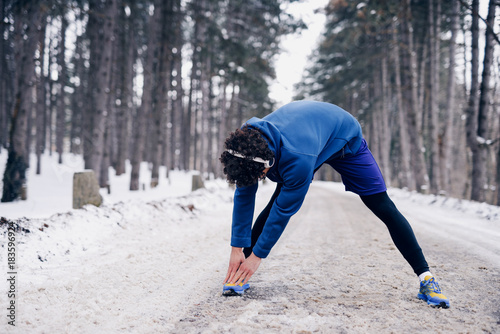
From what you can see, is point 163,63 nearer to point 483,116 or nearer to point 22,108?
point 22,108

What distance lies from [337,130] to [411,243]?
1041 millimetres

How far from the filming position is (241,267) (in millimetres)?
2326

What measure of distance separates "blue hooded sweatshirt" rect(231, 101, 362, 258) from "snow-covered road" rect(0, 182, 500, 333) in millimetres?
523

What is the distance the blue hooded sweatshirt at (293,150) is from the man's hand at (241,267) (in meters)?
0.07

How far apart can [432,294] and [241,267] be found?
1.38 metres

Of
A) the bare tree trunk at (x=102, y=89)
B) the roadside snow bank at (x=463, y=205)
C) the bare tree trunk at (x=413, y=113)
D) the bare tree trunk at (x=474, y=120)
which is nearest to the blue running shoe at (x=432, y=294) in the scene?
the roadside snow bank at (x=463, y=205)

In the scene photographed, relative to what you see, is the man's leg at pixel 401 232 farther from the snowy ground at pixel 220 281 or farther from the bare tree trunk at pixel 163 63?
the bare tree trunk at pixel 163 63

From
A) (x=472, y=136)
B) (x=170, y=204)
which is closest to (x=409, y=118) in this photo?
(x=472, y=136)

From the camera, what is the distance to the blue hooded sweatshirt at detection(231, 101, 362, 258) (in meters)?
2.00

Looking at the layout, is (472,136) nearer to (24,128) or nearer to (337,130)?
(337,130)

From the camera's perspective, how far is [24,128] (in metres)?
7.42

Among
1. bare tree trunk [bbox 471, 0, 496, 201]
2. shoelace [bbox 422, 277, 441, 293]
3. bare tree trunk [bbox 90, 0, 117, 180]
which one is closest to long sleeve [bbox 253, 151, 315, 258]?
shoelace [bbox 422, 277, 441, 293]

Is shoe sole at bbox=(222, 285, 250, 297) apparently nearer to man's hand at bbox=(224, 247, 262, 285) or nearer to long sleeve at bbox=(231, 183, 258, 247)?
man's hand at bbox=(224, 247, 262, 285)

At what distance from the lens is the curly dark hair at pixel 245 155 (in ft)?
6.38
